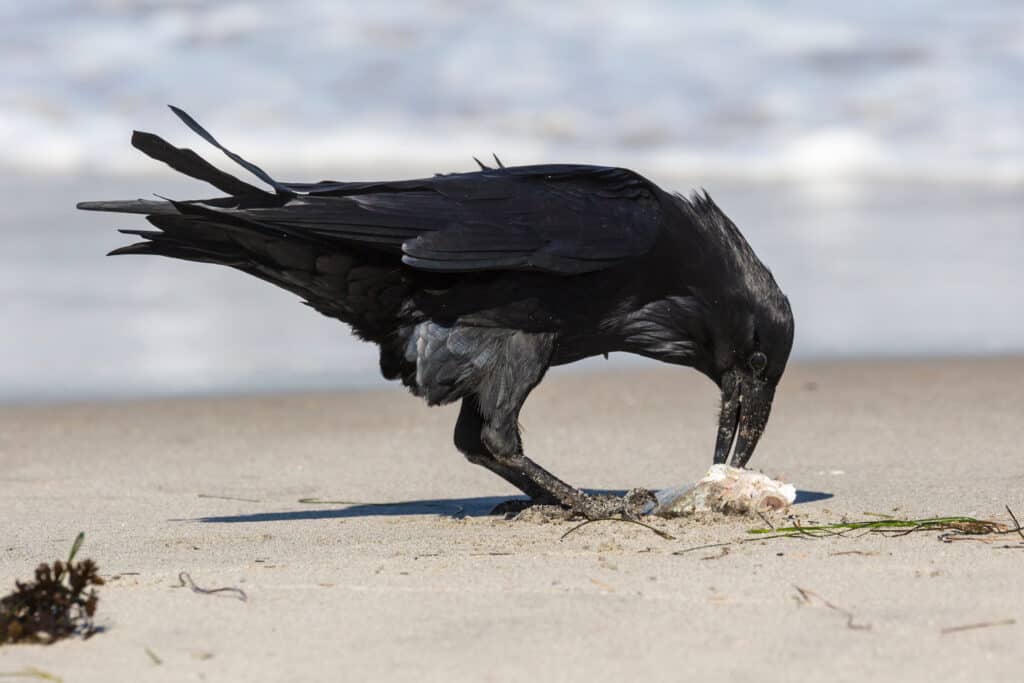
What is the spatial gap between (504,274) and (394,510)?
112cm

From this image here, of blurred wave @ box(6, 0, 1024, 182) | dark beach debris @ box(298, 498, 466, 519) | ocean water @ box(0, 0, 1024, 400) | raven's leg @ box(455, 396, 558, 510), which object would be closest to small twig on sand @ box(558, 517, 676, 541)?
raven's leg @ box(455, 396, 558, 510)

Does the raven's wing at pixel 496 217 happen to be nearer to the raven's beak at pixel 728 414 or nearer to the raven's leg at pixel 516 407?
the raven's leg at pixel 516 407

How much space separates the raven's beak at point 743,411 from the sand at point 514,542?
0.38 m

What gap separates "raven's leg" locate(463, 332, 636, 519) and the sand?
0.24m

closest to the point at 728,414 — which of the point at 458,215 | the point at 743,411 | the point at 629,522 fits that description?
the point at 743,411

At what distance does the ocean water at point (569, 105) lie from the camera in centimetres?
1527

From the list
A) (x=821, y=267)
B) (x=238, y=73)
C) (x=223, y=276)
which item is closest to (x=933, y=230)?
(x=821, y=267)

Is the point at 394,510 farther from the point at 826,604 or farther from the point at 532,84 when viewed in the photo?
the point at 532,84

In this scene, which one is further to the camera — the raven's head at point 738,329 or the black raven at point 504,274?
the raven's head at point 738,329

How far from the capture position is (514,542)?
4750 mm

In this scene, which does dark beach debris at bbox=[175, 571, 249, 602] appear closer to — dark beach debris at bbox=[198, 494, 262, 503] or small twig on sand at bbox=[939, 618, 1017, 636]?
small twig on sand at bbox=[939, 618, 1017, 636]

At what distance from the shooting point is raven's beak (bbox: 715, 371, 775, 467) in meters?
5.64

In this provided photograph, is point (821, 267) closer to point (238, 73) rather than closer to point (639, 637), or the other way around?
point (639, 637)

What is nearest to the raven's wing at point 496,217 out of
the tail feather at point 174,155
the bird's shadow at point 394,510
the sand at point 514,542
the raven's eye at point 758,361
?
the tail feather at point 174,155
